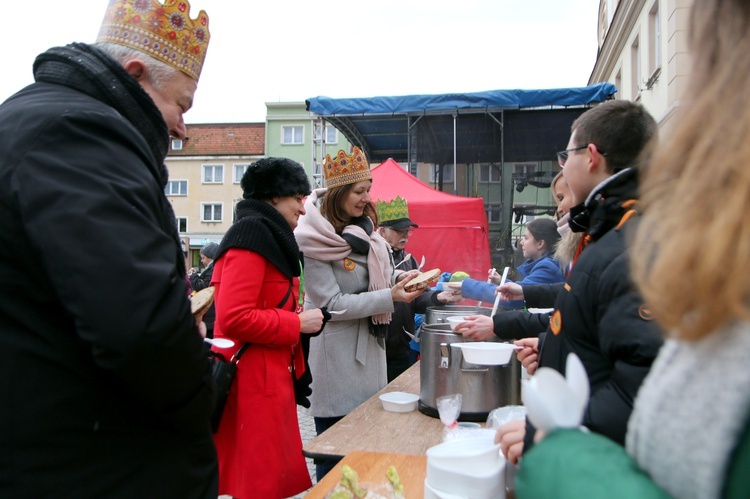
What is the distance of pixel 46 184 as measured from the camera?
100cm

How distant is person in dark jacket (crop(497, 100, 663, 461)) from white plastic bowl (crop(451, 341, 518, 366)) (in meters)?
0.63

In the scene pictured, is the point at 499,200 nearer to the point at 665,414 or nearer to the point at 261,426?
the point at 261,426

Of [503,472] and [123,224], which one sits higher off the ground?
[123,224]

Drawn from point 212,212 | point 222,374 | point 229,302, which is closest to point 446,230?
point 229,302

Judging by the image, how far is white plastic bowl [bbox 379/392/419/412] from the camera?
2.55 meters

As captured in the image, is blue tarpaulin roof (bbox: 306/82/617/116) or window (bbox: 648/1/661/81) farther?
window (bbox: 648/1/661/81)

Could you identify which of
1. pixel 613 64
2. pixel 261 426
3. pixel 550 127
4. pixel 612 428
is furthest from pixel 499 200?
pixel 612 428

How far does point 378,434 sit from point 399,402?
31 centimetres

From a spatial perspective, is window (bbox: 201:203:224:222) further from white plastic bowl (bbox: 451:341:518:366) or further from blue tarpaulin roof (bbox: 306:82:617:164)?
white plastic bowl (bbox: 451:341:518:366)

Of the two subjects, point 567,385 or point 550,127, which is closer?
point 567,385

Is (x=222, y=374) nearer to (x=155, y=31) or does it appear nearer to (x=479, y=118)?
(x=155, y=31)

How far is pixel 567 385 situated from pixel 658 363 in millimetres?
108

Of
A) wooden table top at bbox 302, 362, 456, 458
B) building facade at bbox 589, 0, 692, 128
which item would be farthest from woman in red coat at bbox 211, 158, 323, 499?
building facade at bbox 589, 0, 692, 128

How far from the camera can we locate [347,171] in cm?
324
